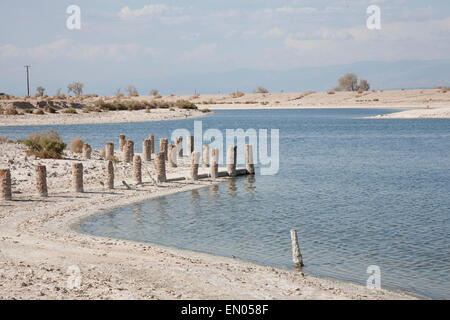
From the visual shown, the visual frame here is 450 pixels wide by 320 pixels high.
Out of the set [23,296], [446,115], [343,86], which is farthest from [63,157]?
[343,86]

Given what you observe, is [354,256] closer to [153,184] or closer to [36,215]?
[36,215]

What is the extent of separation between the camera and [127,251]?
12477 mm

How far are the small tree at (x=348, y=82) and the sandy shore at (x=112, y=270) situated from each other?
5789 inches

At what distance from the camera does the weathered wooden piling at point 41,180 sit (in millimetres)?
17641

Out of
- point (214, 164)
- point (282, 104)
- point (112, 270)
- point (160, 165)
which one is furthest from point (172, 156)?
point (282, 104)

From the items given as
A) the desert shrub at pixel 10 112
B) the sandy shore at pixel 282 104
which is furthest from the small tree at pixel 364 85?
the desert shrub at pixel 10 112

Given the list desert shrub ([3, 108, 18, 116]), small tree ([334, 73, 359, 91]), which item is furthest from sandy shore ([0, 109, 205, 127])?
small tree ([334, 73, 359, 91])

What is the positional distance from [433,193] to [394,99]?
89.9 m

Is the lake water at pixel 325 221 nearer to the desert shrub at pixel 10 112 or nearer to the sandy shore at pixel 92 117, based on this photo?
the sandy shore at pixel 92 117

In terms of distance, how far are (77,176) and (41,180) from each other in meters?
1.38

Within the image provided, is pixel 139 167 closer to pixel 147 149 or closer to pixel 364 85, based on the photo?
pixel 147 149

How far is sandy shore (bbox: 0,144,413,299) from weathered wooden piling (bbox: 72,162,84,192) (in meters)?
1.90

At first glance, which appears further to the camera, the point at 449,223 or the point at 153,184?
the point at 153,184

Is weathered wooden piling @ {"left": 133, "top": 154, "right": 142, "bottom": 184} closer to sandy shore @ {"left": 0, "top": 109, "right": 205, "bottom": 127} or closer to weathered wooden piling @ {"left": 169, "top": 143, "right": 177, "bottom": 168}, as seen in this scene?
weathered wooden piling @ {"left": 169, "top": 143, "right": 177, "bottom": 168}
